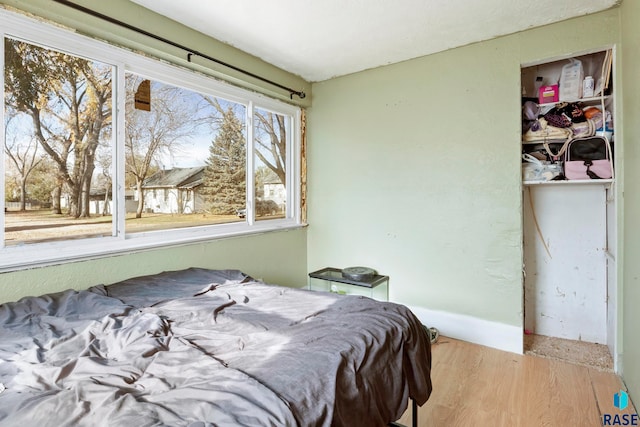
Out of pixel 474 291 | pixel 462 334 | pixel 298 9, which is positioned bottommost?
pixel 462 334

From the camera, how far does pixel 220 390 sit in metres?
0.92

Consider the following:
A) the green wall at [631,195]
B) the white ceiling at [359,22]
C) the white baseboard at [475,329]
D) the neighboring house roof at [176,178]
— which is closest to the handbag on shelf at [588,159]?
the green wall at [631,195]

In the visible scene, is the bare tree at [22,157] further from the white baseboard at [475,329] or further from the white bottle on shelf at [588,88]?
the white bottle on shelf at [588,88]

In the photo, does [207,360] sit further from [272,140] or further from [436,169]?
[272,140]

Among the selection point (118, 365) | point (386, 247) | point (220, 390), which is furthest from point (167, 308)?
point (386, 247)

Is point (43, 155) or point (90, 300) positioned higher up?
point (43, 155)

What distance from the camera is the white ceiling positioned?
85.7 inches

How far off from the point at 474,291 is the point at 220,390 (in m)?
2.44

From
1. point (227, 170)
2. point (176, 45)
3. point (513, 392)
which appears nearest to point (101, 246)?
point (227, 170)

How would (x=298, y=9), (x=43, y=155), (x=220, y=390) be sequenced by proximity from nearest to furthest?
(x=220, y=390)
(x=43, y=155)
(x=298, y=9)

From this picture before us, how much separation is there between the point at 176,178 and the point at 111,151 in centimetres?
49

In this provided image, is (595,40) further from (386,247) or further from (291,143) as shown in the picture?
(291,143)

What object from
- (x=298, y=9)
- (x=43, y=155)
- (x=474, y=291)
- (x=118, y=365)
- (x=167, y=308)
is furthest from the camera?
(x=474, y=291)

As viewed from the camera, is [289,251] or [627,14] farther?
[289,251]
